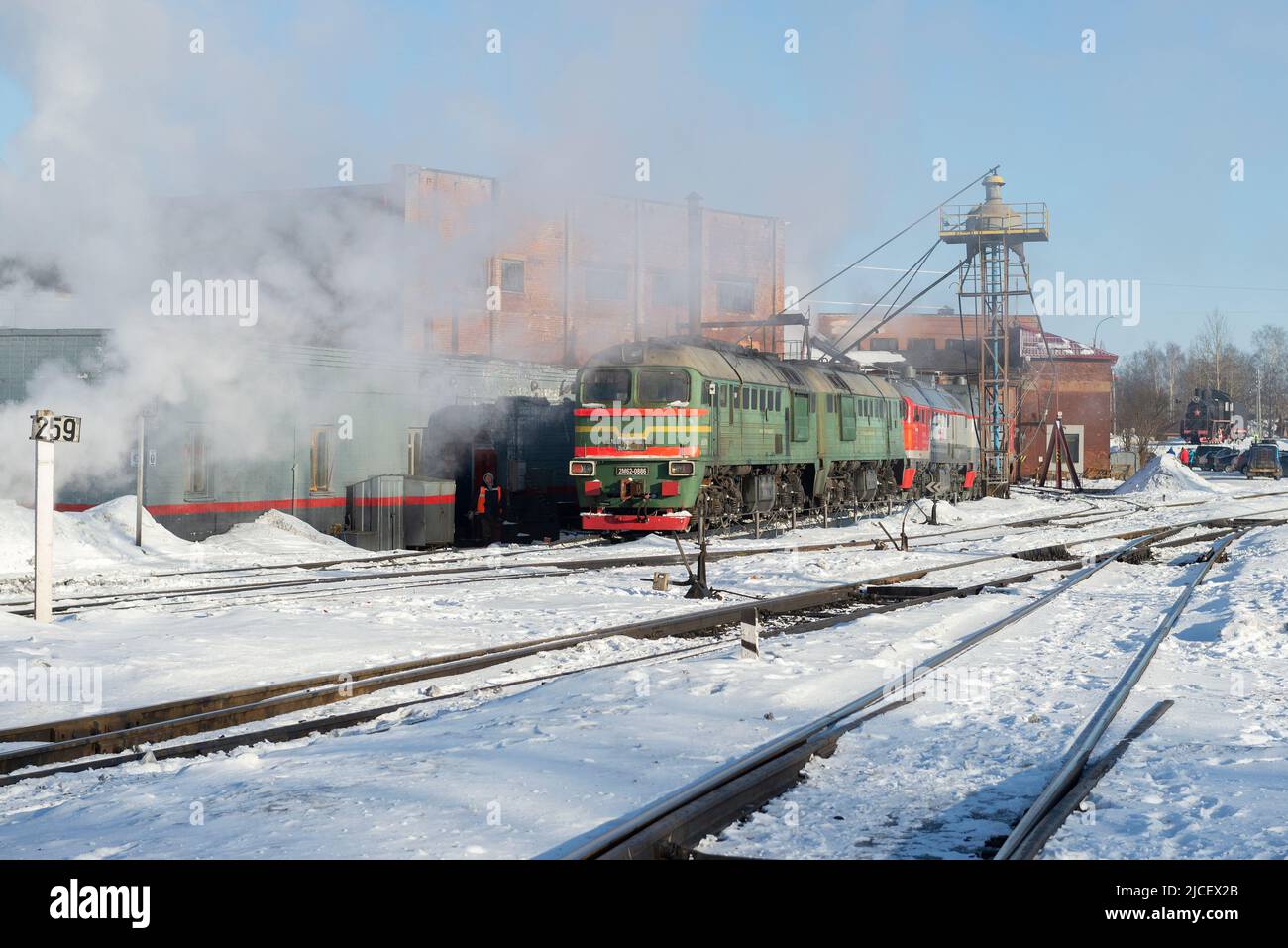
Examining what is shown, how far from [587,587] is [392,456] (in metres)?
9.81

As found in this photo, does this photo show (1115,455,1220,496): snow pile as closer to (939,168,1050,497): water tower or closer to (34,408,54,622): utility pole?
(939,168,1050,497): water tower

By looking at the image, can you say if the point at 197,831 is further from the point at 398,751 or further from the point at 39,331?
the point at 39,331

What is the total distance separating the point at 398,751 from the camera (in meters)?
6.80

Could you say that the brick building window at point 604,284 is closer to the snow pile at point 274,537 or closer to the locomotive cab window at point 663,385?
the locomotive cab window at point 663,385

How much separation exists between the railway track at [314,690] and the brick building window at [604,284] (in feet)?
96.4

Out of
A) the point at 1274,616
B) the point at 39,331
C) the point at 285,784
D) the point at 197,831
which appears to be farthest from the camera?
the point at 39,331

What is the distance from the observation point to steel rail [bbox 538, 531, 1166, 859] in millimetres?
4824

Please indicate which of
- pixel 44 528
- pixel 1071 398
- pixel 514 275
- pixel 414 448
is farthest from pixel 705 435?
pixel 1071 398

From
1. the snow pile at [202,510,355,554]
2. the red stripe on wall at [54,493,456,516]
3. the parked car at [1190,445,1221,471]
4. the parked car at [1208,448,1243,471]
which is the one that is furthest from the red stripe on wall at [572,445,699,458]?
the parked car at [1190,445,1221,471]

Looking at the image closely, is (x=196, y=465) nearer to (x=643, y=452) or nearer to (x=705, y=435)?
(x=643, y=452)

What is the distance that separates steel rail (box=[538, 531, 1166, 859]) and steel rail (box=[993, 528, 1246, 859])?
4.53 ft

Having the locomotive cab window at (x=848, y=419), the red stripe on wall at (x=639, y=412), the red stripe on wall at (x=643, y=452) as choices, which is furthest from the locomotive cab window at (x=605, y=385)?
the locomotive cab window at (x=848, y=419)

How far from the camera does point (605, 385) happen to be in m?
22.5
